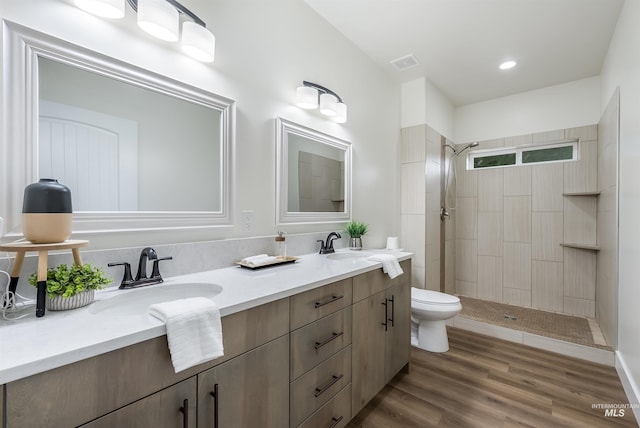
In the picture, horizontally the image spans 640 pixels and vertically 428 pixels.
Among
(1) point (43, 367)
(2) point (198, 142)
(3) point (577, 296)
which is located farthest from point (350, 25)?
(3) point (577, 296)

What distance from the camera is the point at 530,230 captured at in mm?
3277

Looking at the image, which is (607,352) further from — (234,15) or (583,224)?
(234,15)

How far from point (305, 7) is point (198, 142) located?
1.33m

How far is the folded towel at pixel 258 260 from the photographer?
4.88 feet

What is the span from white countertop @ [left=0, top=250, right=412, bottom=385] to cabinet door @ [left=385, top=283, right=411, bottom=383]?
0.76 metres

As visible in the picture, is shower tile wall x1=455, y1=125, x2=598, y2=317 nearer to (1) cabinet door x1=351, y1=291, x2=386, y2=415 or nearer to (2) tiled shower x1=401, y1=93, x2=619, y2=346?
(2) tiled shower x1=401, y1=93, x2=619, y2=346

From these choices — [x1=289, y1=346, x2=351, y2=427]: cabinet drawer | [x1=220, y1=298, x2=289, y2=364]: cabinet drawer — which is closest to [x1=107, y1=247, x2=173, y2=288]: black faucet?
[x1=220, y1=298, x2=289, y2=364]: cabinet drawer

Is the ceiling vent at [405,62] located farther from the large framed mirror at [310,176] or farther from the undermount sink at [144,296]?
the undermount sink at [144,296]

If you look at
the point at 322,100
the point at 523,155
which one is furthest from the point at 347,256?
the point at 523,155

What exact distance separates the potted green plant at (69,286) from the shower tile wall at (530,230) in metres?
3.84

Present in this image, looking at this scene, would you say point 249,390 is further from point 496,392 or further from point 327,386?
point 496,392

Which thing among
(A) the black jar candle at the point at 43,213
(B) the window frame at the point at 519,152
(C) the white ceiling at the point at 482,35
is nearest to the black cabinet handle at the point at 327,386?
(A) the black jar candle at the point at 43,213

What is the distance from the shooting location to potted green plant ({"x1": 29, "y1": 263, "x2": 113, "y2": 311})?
33.2 inches

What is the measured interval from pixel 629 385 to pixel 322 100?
272cm
